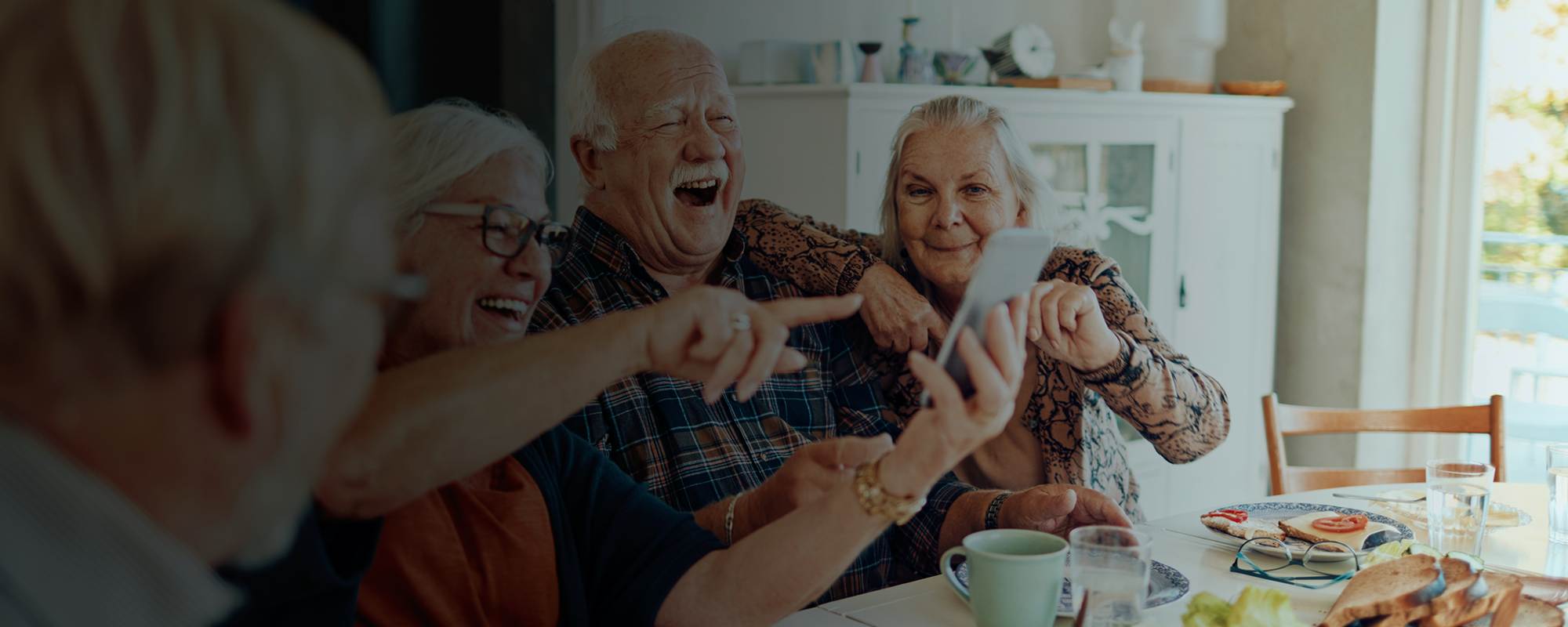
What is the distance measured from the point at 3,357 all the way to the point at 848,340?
1612mm

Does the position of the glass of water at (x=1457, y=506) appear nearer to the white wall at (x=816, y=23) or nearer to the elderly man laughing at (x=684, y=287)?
the elderly man laughing at (x=684, y=287)

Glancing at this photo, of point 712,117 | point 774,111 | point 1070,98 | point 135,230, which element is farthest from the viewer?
point 1070,98

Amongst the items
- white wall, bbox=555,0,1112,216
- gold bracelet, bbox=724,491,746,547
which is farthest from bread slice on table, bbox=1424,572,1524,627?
white wall, bbox=555,0,1112,216

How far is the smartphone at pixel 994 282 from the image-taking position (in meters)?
1.05

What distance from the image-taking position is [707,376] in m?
1.02

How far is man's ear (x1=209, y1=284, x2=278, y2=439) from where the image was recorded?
25.5 inches

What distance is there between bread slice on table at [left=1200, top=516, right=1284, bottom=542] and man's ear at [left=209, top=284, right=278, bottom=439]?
135 centimetres

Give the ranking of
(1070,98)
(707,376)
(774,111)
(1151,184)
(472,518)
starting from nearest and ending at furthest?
(707,376)
(472,518)
(774,111)
(1070,98)
(1151,184)

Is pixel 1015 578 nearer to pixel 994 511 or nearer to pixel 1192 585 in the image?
pixel 1192 585

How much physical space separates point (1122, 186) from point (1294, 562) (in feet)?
6.92

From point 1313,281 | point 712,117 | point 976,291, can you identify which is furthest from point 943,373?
point 1313,281

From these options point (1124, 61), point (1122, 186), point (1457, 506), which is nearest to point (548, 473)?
point (1457, 506)

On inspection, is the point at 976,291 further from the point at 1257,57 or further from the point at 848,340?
the point at 1257,57

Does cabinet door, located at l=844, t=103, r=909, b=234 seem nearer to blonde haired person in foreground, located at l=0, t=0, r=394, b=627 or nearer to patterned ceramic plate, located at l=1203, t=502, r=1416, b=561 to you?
patterned ceramic plate, located at l=1203, t=502, r=1416, b=561
